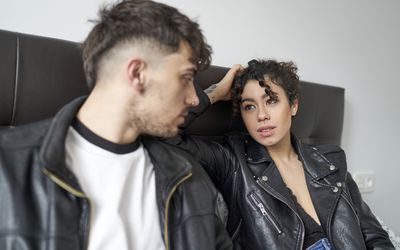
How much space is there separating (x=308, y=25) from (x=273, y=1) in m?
0.28

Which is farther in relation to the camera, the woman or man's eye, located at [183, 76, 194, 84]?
the woman

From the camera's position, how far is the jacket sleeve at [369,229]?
1.12 meters

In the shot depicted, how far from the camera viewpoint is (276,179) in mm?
1080

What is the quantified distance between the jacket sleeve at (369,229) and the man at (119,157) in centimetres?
68

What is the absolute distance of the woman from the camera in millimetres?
1019

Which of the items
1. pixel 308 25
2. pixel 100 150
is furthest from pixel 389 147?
pixel 100 150

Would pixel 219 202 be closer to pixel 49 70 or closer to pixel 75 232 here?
pixel 75 232

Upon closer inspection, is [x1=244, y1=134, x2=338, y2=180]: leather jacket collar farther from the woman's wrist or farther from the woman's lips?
the woman's wrist

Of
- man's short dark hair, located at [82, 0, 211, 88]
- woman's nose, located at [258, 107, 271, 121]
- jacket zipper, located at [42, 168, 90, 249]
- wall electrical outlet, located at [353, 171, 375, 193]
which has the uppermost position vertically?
man's short dark hair, located at [82, 0, 211, 88]

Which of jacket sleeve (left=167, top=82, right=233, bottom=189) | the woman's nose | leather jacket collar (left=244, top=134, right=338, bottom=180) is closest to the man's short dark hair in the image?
jacket sleeve (left=167, top=82, right=233, bottom=189)

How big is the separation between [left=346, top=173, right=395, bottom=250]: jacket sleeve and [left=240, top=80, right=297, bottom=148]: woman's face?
1.33ft

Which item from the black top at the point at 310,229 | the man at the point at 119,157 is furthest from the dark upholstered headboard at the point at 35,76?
the black top at the point at 310,229

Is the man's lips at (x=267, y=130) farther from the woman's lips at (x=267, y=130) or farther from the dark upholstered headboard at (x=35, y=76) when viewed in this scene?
the dark upholstered headboard at (x=35, y=76)

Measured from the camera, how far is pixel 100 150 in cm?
68
